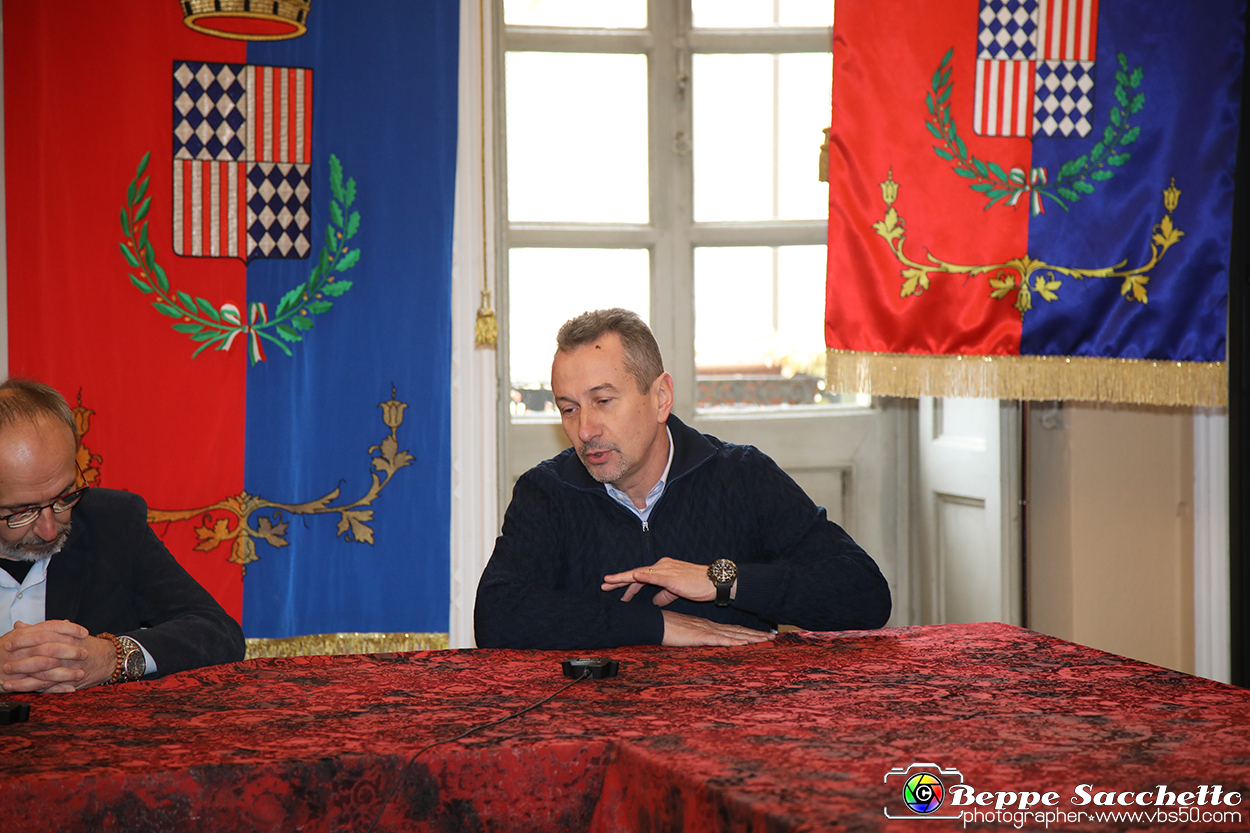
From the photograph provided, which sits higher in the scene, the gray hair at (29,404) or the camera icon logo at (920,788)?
the gray hair at (29,404)

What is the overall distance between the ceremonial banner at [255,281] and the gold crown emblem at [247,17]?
0.05 ft

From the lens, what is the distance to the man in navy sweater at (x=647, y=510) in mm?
2156

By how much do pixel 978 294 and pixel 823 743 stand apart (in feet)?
8.16

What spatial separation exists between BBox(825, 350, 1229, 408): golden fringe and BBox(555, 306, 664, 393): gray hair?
4.57ft

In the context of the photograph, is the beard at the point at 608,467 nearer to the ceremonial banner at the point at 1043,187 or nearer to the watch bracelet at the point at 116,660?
the watch bracelet at the point at 116,660

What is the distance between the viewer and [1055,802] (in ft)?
3.65

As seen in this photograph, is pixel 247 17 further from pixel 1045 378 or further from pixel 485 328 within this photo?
pixel 1045 378

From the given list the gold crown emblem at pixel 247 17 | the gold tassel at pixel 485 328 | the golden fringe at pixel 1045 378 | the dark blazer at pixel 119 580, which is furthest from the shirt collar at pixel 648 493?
the gold crown emblem at pixel 247 17

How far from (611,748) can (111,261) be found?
2684 millimetres

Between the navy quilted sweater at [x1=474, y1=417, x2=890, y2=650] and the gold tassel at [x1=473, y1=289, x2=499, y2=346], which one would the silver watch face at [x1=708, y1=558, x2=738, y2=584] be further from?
the gold tassel at [x1=473, y1=289, x2=499, y2=346]

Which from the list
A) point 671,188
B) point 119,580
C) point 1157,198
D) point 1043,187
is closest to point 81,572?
point 119,580

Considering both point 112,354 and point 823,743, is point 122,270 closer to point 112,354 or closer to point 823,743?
point 112,354

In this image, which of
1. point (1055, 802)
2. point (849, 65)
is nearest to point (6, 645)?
point (1055, 802)

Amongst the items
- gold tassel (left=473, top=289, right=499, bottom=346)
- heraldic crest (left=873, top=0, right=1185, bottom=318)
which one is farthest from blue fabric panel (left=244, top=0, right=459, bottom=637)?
heraldic crest (left=873, top=0, right=1185, bottom=318)
